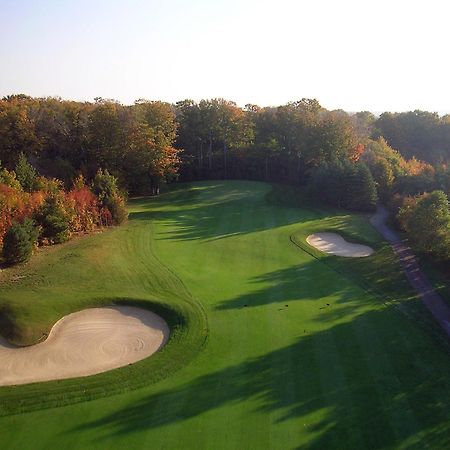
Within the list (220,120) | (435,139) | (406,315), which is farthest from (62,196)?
(435,139)

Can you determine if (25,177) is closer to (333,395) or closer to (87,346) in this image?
(87,346)

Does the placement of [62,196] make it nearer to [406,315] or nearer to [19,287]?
[19,287]

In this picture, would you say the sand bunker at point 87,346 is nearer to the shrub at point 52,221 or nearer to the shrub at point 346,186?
the shrub at point 52,221

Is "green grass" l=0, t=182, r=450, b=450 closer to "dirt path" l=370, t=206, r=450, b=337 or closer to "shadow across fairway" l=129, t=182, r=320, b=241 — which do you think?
"dirt path" l=370, t=206, r=450, b=337

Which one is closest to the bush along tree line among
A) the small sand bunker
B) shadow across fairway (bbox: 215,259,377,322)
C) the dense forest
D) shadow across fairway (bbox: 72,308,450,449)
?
the dense forest

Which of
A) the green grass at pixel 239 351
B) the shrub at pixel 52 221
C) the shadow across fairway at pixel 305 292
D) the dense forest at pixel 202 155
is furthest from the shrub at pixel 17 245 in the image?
the shadow across fairway at pixel 305 292

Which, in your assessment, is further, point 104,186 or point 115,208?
point 104,186

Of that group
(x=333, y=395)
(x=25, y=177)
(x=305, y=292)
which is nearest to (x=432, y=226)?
(x=305, y=292)
